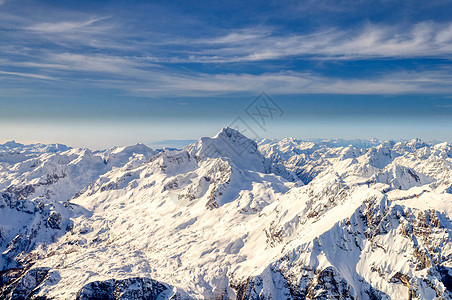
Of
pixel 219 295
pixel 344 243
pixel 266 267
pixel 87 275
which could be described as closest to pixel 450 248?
pixel 344 243

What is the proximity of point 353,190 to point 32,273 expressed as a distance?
219 metres

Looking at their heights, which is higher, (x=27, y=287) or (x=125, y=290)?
(x=125, y=290)

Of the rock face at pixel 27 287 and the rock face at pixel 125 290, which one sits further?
the rock face at pixel 27 287

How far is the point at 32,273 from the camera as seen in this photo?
183500 mm

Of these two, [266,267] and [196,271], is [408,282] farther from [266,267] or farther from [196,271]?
[196,271]

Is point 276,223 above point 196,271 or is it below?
above

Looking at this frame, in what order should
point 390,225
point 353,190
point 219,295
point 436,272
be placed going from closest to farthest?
point 436,272, point 390,225, point 219,295, point 353,190

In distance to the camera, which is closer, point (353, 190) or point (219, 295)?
point (219, 295)

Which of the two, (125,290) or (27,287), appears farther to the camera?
(27,287)

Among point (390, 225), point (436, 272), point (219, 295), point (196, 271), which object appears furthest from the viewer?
point (196, 271)

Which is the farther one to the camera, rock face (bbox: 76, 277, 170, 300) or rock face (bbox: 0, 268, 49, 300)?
rock face (bbox: 0, 268, 49, 300)

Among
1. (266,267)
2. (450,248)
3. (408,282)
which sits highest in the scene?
(450,248)

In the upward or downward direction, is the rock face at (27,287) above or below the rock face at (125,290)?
below

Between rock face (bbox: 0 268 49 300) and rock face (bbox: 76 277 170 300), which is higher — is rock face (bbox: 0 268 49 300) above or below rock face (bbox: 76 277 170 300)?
below
